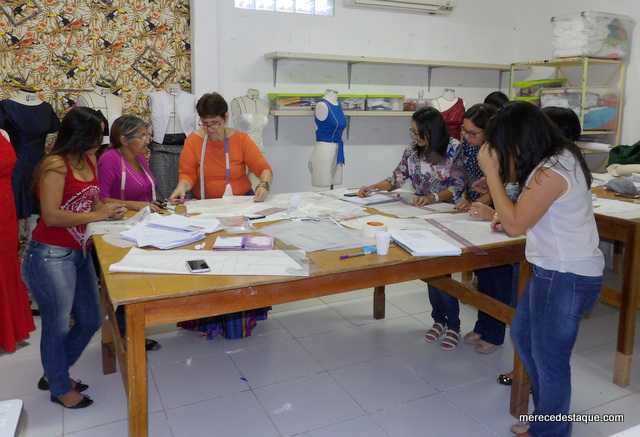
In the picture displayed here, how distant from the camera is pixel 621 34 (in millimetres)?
4590

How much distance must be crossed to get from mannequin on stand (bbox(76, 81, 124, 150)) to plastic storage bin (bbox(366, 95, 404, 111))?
91.3 inches

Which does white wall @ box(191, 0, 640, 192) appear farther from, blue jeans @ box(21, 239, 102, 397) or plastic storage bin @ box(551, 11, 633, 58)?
blue jeans @ box(21, 239, 102, 397)

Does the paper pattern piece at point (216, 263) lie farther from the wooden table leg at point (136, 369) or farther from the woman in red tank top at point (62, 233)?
A: the woman in red tank top at point (62, 233)

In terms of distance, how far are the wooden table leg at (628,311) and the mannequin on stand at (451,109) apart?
280cm

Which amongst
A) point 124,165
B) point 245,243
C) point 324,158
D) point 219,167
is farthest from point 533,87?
point 245,243

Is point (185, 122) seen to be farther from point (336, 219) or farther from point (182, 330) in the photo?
point (336, 219)

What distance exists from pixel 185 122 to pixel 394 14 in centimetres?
262

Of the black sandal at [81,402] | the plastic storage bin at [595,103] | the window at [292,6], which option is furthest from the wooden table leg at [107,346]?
the plastic storage bin at [595,103]

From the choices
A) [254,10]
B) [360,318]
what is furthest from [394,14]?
[360,318]

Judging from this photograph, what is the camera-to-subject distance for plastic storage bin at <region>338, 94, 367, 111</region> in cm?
505

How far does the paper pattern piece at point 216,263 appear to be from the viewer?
170cm

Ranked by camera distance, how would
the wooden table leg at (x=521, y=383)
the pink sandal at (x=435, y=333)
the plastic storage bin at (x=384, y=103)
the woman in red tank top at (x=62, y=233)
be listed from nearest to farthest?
the woman in red tank top at (x=62, y=233), the wooden table leg at (x=521, y=383), the pink sandal at (x=435, y=333), the plastic storage bin at (x=384, y=103)

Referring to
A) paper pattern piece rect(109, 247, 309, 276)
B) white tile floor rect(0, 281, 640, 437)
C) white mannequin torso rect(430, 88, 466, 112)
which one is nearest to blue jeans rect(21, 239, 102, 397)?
white tile floor rect(0, 281, 640, 437)

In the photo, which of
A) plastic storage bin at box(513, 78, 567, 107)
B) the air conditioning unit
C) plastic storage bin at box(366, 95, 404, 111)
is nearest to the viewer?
plastic storage bin at box(513, 78, 567, 107)
